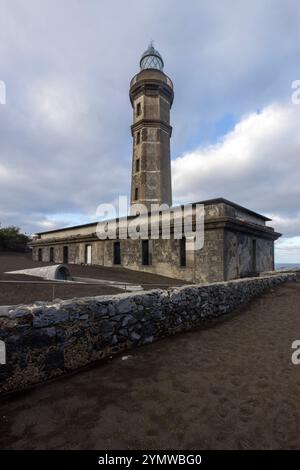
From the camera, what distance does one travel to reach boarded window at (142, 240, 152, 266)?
1905 centimetres

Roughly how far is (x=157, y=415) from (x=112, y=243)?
1882 centimetres

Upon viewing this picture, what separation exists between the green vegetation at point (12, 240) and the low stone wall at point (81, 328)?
35.2m

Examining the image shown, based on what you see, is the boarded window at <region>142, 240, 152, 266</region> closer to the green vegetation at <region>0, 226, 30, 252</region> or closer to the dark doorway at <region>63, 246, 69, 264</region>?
the dark doorway at <region>63, 246, 69, 264</region>

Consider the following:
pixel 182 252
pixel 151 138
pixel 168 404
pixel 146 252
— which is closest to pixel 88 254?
pixel 146 252

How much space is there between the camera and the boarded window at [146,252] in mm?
19047

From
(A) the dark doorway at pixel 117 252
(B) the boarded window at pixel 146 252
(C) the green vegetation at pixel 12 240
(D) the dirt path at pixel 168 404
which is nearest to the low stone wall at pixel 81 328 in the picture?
(D) the dirt path at pixel 168 404

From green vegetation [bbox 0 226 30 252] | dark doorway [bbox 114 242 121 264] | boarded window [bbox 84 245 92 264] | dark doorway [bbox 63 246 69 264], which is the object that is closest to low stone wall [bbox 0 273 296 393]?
dark doorway [bbox 114 242 121 264]

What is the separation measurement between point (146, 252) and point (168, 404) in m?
15.9

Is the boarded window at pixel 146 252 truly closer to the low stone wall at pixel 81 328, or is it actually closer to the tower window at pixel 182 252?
the tower window at pixel 182 252

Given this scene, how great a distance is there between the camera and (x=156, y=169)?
25.4 meters

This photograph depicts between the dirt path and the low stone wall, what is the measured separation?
0.83ft

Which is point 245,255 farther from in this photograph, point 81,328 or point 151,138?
point 81,328
